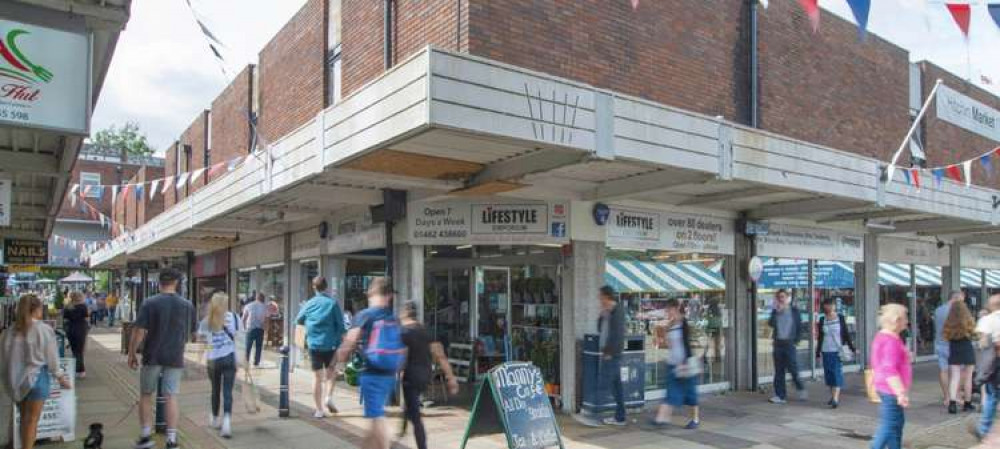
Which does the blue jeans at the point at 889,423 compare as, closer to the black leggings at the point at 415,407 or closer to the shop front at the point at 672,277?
the black leggings at the point at 415,407

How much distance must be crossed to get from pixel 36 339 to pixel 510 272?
6.63 meters

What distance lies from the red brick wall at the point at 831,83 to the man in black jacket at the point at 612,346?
548 cm

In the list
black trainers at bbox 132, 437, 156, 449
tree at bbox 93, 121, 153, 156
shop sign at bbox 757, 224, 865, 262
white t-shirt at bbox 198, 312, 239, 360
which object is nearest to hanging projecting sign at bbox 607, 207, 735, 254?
shop sign at bbox 757, 224, 865, 262

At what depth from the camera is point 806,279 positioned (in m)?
14.0

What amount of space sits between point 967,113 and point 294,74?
1682cm

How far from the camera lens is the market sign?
2081cm

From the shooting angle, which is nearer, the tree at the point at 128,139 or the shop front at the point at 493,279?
the shop front at the point at 493,279

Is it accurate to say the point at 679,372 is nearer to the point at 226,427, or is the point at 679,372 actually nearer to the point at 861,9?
the point at 861,9

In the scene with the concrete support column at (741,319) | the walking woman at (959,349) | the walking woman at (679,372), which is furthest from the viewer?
the concrete support column at (741,319)

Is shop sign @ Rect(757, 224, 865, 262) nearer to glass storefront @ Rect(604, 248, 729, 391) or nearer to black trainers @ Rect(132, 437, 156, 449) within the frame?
glass storefront @ Rect(604, 248, 729, 391)

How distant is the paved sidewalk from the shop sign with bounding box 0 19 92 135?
365cm

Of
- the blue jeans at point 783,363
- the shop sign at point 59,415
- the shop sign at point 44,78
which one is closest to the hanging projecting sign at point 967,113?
the blue jeans at point 783,363

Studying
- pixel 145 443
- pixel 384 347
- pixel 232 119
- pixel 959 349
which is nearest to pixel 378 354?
pixel 384 347

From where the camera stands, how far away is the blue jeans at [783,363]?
11.0 meters
